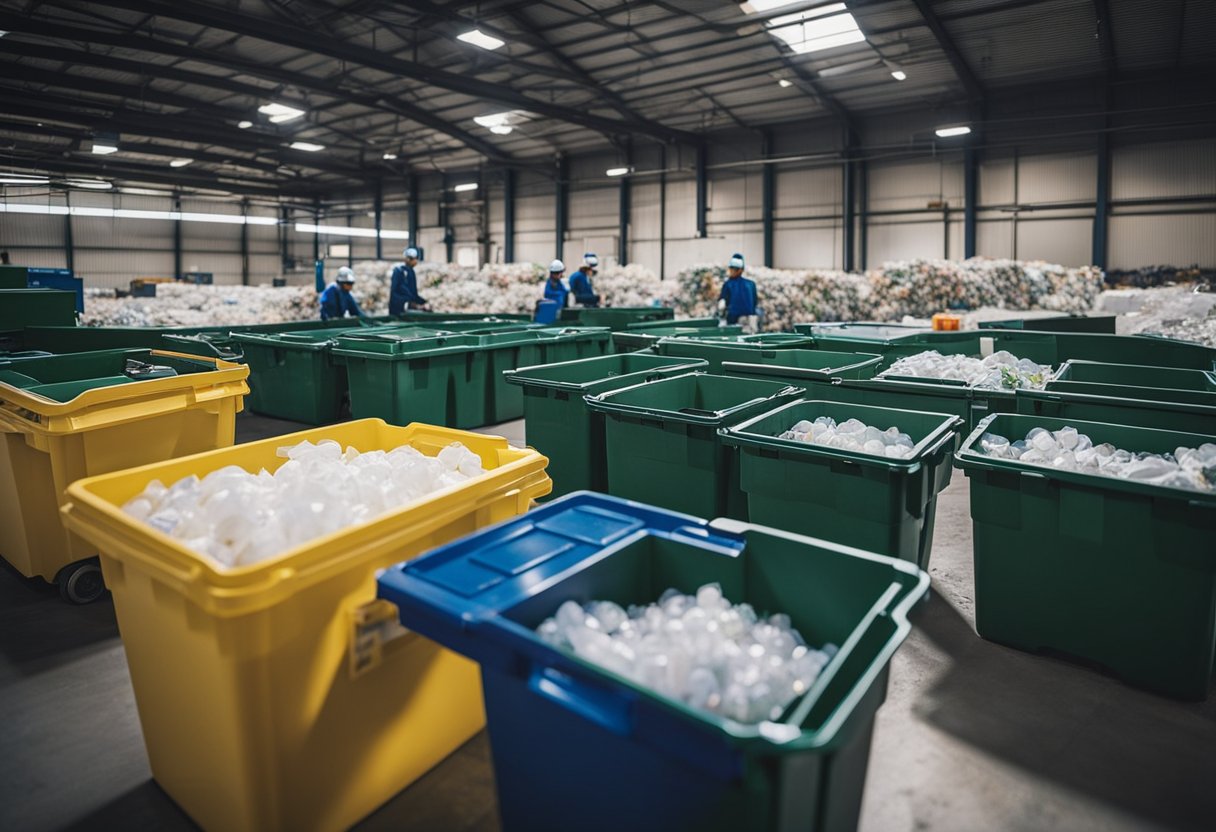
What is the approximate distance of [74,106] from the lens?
52.4 ft

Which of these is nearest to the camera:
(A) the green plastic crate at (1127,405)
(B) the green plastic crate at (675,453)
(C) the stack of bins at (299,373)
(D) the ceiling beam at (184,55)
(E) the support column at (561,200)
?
(A) the green plastic crate at (1127,405)

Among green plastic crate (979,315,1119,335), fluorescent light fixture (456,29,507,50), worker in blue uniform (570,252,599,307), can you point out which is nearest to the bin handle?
green plastic crate (979,315,1119,335)

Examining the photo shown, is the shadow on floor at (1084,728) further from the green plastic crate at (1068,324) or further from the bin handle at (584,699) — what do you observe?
the green plastic crate at (1068,324)

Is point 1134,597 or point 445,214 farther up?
point 445,214

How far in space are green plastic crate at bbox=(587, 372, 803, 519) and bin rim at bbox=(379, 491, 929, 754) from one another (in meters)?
1.44

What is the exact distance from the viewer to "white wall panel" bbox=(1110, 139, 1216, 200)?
13492 mm

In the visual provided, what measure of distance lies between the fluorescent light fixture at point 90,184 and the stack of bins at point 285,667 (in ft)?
91.9

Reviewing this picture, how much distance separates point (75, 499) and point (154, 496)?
18 centimetres

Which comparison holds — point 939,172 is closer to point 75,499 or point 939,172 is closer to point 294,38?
point 294,38

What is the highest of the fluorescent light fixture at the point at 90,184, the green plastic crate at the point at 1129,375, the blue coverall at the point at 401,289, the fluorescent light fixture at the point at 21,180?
the fluorescent light fixture at the point at 90,184

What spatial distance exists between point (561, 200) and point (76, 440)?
796 inches

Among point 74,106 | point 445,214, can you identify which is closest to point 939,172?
point 445,214

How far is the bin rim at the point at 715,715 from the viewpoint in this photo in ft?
3.53

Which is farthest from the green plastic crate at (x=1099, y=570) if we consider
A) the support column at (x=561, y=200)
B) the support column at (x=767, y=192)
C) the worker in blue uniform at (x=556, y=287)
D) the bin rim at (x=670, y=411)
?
the support column at (x=561, y=200)
